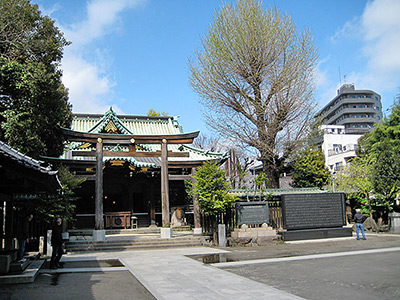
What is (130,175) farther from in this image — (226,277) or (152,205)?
(226,277)

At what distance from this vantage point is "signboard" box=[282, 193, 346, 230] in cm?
1777

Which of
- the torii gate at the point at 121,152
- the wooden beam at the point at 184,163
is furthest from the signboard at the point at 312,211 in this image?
the wooden beam at the point at 184,163

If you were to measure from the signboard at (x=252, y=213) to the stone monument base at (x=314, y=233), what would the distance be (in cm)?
138

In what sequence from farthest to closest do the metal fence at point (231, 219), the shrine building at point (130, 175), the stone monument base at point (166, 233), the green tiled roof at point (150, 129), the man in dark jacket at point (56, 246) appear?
the green tiled roof at point (150, 129)
the shrine building at point (130, 175)
the stone monument base at point (166, 233)
the metal fence at point (231, 219)
the man in dark jacket at point (56, 246)

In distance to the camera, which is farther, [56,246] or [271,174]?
[271,174]

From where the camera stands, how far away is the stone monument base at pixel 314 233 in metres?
17.6

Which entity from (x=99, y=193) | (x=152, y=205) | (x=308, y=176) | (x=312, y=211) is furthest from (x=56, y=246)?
(x=308, y=176)

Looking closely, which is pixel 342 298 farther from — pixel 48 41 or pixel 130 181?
pixel 130 181

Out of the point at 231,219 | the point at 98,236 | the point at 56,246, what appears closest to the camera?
the point at 56,246

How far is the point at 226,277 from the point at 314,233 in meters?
10.7

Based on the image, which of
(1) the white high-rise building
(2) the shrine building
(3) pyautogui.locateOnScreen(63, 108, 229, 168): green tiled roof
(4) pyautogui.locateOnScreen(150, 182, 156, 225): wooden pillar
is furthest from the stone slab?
(1) the white high-rise building

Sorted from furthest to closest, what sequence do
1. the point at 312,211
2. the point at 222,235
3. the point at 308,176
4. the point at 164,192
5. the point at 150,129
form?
the point at 308,176 < the point at 150,129 < the point at 164,192 < the point at 312,211 < the point at 222,235

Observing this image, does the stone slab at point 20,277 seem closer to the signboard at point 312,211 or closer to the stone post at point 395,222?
the signboard at point 312,211

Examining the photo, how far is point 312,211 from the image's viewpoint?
60.1 ft
